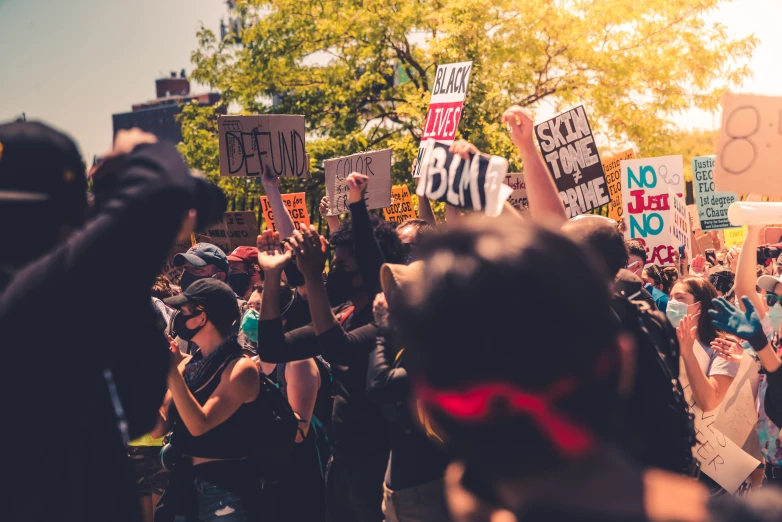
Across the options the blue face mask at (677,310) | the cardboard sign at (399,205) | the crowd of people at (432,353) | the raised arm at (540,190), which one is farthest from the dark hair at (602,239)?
the cardboard sign at (399,205)

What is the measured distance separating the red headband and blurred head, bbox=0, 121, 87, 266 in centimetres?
99

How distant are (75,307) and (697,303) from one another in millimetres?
3919

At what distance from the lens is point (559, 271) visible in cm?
108

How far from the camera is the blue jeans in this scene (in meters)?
3.74

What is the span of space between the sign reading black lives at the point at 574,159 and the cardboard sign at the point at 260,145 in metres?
1.96

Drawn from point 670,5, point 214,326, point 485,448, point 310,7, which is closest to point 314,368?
point 214,326

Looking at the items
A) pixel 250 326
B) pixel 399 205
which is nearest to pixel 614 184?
pixel 399 205

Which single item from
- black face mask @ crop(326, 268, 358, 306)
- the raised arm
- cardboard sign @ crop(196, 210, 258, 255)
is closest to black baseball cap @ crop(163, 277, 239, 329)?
black face mask @ crop(326, 268, 358, 306)

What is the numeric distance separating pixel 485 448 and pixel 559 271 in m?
0.24

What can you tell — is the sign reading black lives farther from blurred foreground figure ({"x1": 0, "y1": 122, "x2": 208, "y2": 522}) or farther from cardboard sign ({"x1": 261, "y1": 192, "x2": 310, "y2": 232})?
blurred foreground figure ({"x1": 0, "y1": 122, "x2": 208, "y2": 522})

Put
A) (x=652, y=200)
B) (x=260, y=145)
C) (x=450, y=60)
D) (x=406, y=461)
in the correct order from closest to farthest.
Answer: (x=406, y=461) < (x=260, y=145) < (x=652, y=200) < (x=450, y=60)

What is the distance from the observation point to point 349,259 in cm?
412

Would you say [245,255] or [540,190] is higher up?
[540,190]

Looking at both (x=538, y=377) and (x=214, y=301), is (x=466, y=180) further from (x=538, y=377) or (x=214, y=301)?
(x=538, y=377)
